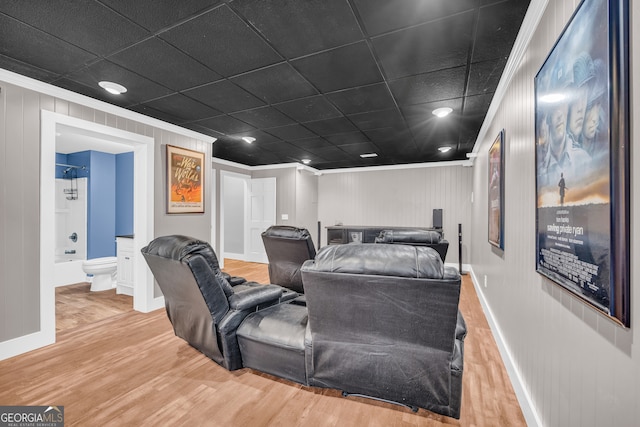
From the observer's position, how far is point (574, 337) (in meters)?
1.15

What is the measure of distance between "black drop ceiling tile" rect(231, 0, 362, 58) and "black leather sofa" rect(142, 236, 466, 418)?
141cm

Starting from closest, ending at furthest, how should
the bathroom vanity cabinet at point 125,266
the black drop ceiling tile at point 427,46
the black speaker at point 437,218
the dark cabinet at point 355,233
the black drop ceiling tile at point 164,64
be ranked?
the black drop ceiling tile at point 427,46 → the black drop ceiling tile at point 164,64 → the bathroom vanity cabinet at point 125,266 → the dark cabinet at point 355,233 → the black speaker at point 437,218

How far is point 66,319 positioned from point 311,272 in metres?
3.47

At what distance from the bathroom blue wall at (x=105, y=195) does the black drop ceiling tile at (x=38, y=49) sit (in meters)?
3.33

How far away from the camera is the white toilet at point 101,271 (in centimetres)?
435

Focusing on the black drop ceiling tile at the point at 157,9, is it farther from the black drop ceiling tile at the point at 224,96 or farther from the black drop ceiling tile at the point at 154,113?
the black drop ceiling tile at the point at 154,113

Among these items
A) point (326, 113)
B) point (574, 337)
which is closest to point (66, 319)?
point (326, 113)

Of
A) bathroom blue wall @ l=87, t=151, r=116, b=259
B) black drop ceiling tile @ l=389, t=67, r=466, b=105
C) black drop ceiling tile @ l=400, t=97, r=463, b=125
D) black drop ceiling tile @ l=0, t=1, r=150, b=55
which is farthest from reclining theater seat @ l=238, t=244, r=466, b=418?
bathroom blue wall @ l=87, t=151, r=116, b=259

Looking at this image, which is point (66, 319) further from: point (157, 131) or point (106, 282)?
point (157, 131)

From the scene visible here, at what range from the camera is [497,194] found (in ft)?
8.74

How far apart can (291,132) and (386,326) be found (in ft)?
10.9

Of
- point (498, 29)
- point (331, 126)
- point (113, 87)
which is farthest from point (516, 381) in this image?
point (113, 87)

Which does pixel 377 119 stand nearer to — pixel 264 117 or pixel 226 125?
pixel 264 117

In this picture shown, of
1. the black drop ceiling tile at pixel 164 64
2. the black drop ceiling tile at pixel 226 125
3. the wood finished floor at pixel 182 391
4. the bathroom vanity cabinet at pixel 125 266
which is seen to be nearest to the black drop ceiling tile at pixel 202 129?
the black drop ceiling tile at pixel 226 125
